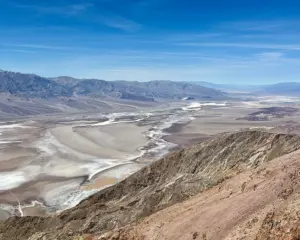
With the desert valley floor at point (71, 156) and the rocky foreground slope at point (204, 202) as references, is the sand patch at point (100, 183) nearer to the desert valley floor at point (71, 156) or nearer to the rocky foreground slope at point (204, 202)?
the desert valley floor at point (71, 156)

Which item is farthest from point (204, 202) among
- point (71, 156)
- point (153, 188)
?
point (71, 156)

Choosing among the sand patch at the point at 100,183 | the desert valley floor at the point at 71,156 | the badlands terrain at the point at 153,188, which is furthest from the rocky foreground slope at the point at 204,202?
the sand patch at the point at 100,183

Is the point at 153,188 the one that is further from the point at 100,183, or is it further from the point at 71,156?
the point at 71,156

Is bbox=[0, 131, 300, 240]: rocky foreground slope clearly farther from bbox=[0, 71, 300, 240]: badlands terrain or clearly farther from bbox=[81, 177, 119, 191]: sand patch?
bbox=[81, 177, 119, 191]: sand patch

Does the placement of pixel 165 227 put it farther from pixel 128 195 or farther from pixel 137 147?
pixel 137 147

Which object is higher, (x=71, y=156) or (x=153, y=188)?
(x=153, y=188)

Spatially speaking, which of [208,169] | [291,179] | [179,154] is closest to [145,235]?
[291,179]

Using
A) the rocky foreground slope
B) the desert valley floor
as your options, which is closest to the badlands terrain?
the rocky foreground slope

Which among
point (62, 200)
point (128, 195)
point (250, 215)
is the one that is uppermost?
point (250, 215)
